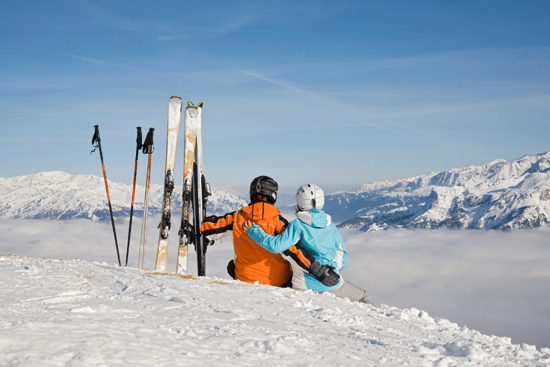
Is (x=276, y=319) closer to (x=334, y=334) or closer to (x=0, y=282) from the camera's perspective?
(x=334, y=334)

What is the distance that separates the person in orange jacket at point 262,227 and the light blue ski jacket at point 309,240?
1.39ft

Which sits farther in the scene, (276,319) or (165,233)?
(165,233)

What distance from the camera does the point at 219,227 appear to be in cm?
688

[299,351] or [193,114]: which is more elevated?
[193,114]

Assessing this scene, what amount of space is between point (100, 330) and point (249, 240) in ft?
11.8

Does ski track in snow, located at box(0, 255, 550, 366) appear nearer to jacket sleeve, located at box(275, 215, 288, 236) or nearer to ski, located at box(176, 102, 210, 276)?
jacket sleeve, located at box(275, 215, 288, 236)

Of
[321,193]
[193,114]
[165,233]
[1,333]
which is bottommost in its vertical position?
[165,233]

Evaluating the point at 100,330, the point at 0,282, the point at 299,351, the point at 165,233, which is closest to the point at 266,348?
the point at 299,351

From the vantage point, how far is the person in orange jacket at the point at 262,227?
6.55m

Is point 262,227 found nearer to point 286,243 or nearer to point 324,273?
point 286,243

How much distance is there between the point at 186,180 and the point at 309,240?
675 centimetres

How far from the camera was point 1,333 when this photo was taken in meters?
2.79

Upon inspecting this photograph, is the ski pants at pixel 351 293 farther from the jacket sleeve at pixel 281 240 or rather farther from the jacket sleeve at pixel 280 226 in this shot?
the jacket sleeve at pixel 280 226

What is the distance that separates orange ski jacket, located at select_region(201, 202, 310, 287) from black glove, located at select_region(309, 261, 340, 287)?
0.82 metres
